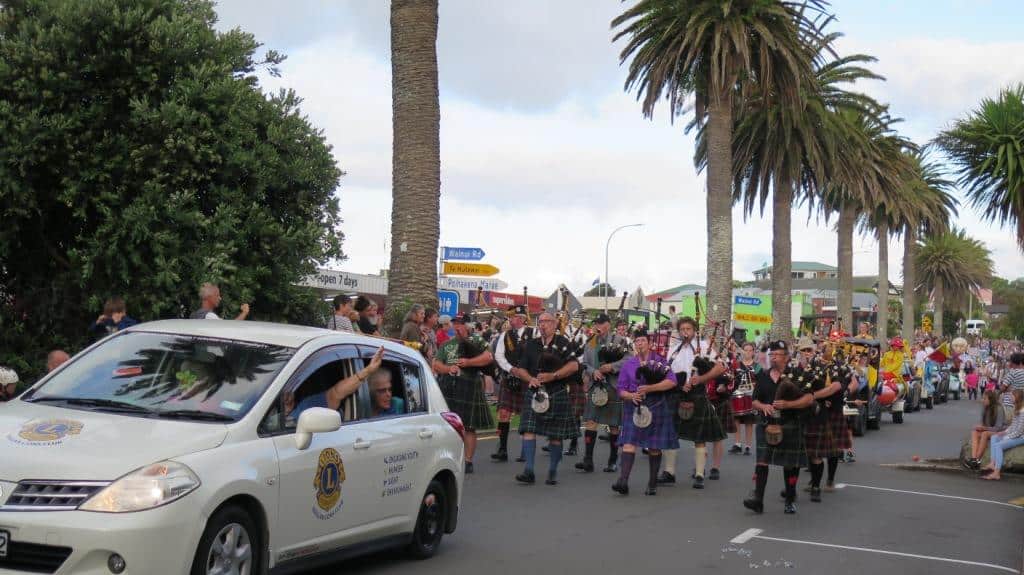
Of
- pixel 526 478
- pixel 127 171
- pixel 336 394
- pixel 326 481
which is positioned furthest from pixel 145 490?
pixel 526 478

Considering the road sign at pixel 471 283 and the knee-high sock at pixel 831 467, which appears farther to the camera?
the road sign at pixel 471 283

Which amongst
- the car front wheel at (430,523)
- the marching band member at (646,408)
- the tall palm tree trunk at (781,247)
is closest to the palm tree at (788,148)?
the tall palm tree trunk at (781,247)

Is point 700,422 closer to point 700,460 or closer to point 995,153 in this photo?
point 700,460

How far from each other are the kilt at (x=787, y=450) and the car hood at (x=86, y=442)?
720 centimetres

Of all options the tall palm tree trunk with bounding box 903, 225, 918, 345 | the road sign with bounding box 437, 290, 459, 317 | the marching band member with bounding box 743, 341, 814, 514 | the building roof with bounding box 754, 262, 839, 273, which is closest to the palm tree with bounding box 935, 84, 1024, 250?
the marching band member with bounding box 743, 341, 814, 514

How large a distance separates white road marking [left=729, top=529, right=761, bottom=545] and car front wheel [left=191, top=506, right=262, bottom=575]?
5012 millimetres

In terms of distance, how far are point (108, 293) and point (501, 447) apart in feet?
17.9

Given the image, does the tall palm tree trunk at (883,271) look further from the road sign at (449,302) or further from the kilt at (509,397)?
the kilt at (509,397)

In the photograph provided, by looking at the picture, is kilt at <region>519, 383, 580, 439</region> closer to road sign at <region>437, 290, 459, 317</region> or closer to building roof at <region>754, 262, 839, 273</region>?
road sign at <region>437, 290, 459, 317</region>

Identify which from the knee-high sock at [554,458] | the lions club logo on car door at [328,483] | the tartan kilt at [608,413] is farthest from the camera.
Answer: the tartan kilt at [608,413]

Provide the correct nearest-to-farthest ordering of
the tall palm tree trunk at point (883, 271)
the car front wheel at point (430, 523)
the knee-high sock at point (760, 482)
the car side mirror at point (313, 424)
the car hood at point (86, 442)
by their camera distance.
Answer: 1. the car hood at point (86, 442)
2. the car side mirror at point (313, 424)
3. the car front wheel at point (430, 523)
4. the knee-high sock at point (760, 482)
5. the tall palm tree trunk at point (883, 271)

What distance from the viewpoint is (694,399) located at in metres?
14.3

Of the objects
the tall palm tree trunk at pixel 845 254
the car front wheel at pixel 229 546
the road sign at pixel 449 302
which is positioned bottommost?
the car front wheel at pixel 229 546

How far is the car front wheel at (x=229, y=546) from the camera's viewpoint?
236 inches
